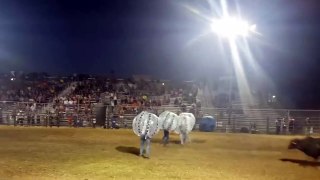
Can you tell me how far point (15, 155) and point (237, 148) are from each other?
10399 mm

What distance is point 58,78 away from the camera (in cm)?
5322

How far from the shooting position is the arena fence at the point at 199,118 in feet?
102

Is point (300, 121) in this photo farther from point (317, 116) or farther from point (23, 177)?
point (23, 177)

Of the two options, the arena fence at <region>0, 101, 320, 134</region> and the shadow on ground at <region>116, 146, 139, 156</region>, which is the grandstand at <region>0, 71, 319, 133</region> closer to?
the arena fence at <region>0, 101, 320, 134</region>

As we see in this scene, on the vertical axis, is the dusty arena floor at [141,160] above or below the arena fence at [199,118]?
below

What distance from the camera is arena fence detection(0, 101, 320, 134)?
31.1m

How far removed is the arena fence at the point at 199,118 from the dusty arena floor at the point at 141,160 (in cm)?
812

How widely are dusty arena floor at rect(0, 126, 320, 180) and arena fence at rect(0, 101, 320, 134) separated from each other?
812 centimetres

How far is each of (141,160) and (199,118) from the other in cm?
1716

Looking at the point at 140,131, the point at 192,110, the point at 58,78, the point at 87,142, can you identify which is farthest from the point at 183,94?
the point at 140,131

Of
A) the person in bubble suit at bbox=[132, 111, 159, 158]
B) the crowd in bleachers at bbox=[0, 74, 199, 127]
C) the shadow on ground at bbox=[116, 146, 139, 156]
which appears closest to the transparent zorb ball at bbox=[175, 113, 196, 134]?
the shadow on ground at bbox=[116, 146, 139, 156]

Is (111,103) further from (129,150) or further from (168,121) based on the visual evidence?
(129,150)

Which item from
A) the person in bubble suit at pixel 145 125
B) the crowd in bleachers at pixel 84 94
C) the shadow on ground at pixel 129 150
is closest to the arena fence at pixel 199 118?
the crowd in bleachers at pixel 84 94

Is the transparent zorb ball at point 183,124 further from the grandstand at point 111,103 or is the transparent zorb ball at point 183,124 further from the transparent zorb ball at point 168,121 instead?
the grandstand at point 111,103
